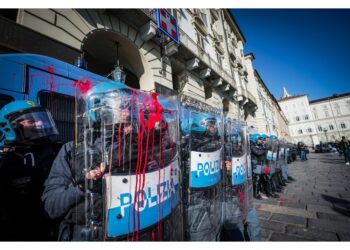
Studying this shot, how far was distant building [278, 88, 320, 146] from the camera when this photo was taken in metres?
47.9

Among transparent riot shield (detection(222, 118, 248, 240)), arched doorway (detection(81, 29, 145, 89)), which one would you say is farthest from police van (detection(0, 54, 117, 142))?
arched doorway (detection(81, 29, 145, 89))

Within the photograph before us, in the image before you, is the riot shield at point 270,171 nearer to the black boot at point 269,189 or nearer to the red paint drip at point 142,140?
the black boot at point 269,189

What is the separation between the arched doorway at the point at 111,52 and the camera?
18.4 ft

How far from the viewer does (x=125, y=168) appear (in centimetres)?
89

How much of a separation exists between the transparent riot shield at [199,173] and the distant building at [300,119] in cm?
5993

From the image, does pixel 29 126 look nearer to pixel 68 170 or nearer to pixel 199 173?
pixel 68 170

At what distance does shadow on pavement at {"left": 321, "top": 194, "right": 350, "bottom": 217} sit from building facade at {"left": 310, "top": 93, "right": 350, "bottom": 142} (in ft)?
181

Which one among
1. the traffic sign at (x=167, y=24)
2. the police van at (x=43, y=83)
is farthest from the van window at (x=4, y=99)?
the traffic sign at (x=167, y=24)

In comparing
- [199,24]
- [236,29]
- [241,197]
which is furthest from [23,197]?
[236,29]

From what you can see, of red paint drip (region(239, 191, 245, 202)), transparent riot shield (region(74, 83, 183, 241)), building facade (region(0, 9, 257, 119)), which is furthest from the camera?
building facade (region(0, 9, 257, 119))

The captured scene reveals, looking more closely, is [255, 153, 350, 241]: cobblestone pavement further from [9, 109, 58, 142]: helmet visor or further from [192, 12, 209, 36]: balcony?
[192, 12, 209, 36]: balcony

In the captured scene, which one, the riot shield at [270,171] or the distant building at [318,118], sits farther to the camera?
the distant building at [318,118]

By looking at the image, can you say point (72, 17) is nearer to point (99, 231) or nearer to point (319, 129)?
point (99, 231)

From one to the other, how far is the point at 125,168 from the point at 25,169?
4.14 feet
